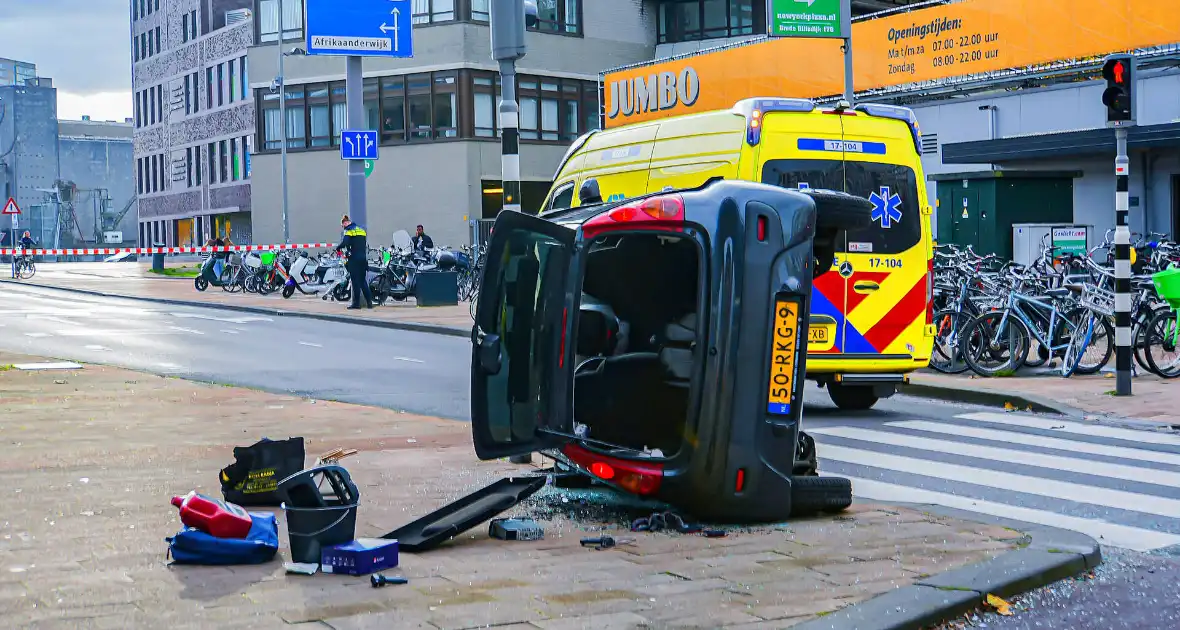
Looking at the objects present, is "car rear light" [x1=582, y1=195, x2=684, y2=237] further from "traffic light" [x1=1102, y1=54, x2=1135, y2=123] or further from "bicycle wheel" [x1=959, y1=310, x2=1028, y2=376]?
"bicycle wheel" [x1=959, y1=310, x2=1028, y2=376]

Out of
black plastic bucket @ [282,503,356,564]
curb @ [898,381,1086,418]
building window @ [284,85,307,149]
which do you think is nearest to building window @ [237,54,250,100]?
building window @ [284,85,307,149]

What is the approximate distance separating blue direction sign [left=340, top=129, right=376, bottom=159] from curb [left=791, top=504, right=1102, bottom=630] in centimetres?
2212

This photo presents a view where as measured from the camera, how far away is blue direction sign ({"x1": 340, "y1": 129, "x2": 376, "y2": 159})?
27.5 meters

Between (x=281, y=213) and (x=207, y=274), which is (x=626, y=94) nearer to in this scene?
(x=207, y=274)

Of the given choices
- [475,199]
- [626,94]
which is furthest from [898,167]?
[475,199]

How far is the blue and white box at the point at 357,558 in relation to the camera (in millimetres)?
5684

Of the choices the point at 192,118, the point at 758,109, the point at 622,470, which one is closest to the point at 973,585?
the point at 622,470

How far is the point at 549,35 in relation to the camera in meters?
50.9

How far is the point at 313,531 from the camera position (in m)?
5.81

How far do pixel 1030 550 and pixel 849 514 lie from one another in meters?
1.15

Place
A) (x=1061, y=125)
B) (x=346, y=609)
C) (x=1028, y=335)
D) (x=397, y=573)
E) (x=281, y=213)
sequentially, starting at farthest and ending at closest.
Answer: (x=281, y=213) → (x=1061, y=125) → (x=1028, y=335) → (x=397, y=573) → (x=346, y=609)

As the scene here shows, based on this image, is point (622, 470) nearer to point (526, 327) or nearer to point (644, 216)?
point (526, 327)

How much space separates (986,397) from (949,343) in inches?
77.2

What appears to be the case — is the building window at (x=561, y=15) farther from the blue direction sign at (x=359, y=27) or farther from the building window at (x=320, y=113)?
the blue direction sign at (x=359, y=27)
